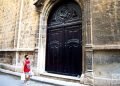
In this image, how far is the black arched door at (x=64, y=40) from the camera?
8109 mm

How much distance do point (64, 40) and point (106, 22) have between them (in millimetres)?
2601

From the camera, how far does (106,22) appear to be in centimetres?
683

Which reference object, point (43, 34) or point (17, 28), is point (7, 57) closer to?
point (17, 28)

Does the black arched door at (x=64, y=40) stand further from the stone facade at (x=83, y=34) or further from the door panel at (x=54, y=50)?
the stone facade at (x=83, y=34)

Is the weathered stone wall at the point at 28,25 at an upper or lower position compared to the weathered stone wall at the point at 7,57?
upper

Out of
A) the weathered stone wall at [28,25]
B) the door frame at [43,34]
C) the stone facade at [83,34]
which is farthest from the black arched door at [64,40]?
the weathered stone wall at [28,25]

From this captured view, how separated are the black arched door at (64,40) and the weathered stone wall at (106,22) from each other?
1165 mm

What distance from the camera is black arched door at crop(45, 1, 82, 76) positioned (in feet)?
26.6

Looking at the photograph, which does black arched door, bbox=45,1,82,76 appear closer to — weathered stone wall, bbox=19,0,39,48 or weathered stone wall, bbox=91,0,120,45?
weathered stone wall, bbox=19,0,39,48

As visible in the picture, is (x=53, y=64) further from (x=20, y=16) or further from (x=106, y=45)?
(x=20, y=16)

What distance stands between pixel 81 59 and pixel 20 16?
17.9 ft

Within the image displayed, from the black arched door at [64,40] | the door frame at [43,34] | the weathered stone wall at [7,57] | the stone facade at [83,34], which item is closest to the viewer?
the stone facade at [83,34]

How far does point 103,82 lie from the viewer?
640cm

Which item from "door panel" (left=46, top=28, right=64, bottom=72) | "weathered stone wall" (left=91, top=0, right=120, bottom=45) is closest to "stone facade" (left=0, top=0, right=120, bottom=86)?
"weathered stone wall" (left=91, top=0, right=120, bottom=45)
